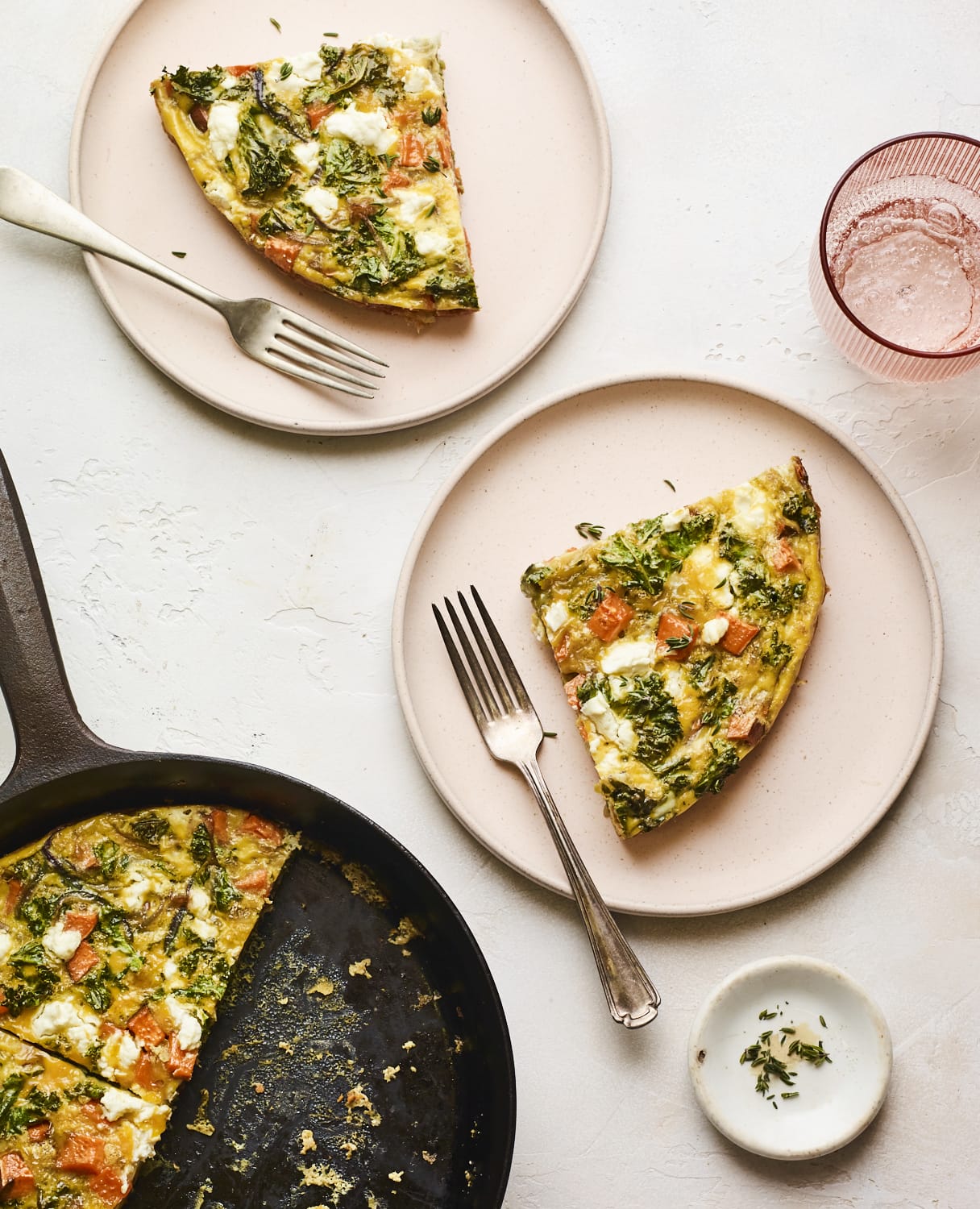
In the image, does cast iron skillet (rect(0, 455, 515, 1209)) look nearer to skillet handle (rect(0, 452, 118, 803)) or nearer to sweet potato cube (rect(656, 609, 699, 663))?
skillet handle (rect(0, 452, 118, 803))

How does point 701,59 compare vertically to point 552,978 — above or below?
above

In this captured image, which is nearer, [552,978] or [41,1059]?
[41,1059]

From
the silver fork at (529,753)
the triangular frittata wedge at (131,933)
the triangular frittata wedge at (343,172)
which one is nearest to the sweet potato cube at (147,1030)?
the triangular frittata wedge at (131,933)

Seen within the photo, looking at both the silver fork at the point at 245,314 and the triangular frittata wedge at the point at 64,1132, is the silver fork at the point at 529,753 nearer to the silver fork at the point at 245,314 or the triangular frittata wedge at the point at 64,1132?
the silver fork at the point at 245,314

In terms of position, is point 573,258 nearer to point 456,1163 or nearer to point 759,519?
point 759,519

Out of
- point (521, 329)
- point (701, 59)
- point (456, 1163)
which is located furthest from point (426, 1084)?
point (701, 59)

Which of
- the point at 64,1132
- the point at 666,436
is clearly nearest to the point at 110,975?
the point at 64,1132

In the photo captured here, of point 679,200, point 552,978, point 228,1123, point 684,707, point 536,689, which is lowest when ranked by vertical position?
point 228,1123
